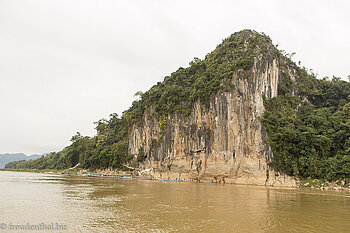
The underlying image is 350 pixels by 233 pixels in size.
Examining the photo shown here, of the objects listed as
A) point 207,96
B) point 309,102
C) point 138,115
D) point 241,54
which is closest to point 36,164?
point 138,115

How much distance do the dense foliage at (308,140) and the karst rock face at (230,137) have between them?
1.34 metres

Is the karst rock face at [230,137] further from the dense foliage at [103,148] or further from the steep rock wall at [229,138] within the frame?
the dense foliage at [103,148]

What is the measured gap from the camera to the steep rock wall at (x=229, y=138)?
30.0m

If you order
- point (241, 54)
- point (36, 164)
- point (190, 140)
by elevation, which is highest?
point (241, 54)

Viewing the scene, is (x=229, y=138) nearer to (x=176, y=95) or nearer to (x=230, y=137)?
(x=230, y=137)

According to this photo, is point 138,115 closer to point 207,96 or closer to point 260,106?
point 207,96

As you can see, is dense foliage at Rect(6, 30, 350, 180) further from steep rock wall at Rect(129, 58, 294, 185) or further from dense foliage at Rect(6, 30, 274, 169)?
steep rock wall at Rect(129, 58, 294, 185)

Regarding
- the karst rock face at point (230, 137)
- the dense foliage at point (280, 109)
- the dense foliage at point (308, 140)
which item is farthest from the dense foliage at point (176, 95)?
the dense foliage at point (308, 140)

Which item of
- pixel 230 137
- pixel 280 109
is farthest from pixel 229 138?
pixel 280 109

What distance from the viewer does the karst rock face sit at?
29.9m

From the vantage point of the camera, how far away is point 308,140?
1131 inches

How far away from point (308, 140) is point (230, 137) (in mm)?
9617

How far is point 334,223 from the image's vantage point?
9641mm

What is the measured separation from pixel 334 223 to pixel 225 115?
77.0ft
